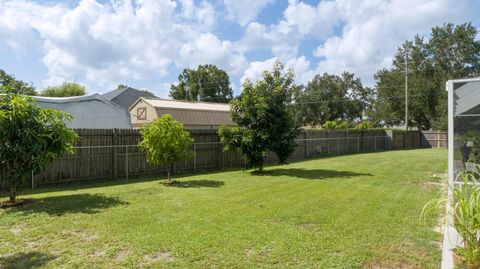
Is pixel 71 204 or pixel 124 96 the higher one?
pixel 124 96

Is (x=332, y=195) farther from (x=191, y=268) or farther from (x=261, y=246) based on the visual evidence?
(x=191, y=268)

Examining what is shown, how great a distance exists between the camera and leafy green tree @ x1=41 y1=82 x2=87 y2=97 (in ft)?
134

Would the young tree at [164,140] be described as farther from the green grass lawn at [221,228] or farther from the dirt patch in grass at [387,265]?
the dirt patch in grass at [387,265]

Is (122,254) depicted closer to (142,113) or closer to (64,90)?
(142,113)

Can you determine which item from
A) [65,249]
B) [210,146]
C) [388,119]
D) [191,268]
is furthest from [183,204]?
[388,119]

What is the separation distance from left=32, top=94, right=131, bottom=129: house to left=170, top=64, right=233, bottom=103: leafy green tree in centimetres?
4170

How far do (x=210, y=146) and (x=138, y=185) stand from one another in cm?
490

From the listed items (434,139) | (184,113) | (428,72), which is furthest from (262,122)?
(428,72)

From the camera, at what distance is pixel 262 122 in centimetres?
1260

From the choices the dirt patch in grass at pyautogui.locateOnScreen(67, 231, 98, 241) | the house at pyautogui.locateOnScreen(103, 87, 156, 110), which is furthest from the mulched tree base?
the house at pyautogui.locateOnScreen(103, 87, 156, 110)

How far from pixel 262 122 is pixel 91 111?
677 cm

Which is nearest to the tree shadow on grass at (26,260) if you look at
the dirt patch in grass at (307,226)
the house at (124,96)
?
the dirt patch in grass at (307,226)

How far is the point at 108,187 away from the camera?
376 inches

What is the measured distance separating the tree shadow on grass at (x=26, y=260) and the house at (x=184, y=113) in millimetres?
17341
